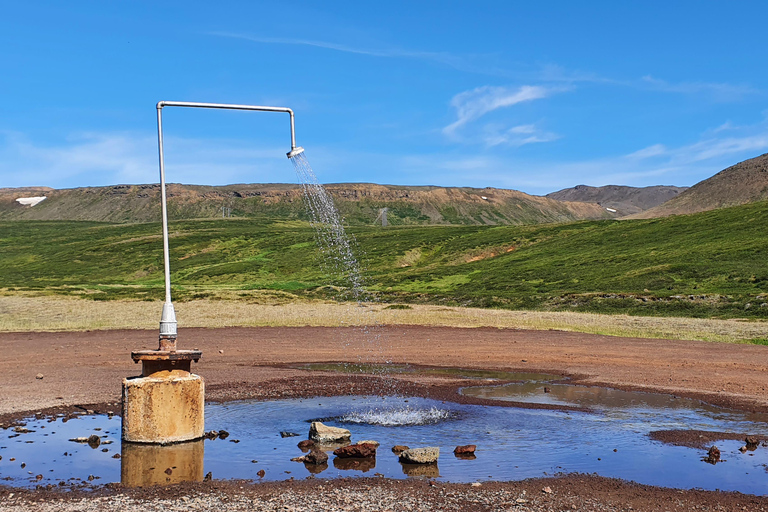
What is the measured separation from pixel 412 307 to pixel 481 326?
1348cm

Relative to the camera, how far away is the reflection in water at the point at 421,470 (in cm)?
1102

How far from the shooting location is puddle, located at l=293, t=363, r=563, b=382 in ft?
72.6

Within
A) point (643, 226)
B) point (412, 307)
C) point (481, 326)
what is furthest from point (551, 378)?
point (643, 226)

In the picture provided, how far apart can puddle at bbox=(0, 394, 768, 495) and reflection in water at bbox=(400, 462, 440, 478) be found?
0.03m

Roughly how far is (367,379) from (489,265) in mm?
87897

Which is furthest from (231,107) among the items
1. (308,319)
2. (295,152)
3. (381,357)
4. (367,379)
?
(308,319)

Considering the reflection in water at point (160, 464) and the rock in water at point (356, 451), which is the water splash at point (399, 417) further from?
the reflection in water at point (160, 464)

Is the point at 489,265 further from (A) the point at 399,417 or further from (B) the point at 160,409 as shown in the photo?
(B) the point at 160,409

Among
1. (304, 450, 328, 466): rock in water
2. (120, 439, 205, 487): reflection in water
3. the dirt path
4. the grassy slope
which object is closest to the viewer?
(120, 439, 205, 487): reflection in water

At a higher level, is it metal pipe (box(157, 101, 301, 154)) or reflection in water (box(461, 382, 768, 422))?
metal pipe (box(157, 101, 301, 154))

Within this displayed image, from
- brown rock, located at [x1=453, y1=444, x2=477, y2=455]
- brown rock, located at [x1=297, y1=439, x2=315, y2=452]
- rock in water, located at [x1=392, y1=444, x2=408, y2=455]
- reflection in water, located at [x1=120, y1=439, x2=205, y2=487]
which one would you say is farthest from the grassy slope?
reflection in water, located at [x1=120, y1=439, x2=205, y2=487]

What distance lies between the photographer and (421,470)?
11219mm

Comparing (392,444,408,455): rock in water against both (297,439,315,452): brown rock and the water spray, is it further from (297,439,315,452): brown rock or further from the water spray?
the water spray

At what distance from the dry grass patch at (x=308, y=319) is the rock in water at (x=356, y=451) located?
90.4 ft
